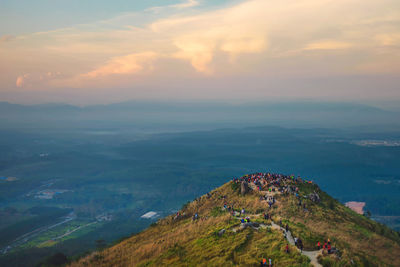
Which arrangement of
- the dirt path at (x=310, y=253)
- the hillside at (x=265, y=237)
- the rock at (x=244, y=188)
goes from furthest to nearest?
the rock at (x=244, y=188), the hillside at (x=265, y=237), the dirt path at (x=310, y=253)

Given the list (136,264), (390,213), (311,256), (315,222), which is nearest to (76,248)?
(136,264)

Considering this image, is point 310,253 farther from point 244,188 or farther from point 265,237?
point 244,188

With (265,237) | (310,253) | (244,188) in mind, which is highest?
(265,237)

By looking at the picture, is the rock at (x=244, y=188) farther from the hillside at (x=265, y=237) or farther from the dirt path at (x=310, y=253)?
the dirt path at (x=310, y=253)

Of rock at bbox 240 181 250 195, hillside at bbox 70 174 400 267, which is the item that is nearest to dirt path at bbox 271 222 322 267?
hillside at bbox 70 174 400 267

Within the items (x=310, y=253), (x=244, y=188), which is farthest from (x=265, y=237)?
(x=244, y=188)

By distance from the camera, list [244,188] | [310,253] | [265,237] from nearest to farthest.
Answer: [310,253] → [265,237] → [244,188]

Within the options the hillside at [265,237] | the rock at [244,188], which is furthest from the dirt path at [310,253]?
the rock at [244,188]

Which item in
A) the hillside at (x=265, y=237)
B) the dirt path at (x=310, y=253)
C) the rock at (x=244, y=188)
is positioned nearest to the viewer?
the dirt path at (x=310, y=253)

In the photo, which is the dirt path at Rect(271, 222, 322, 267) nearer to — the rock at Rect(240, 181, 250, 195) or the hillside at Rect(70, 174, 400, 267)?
the hillside at Rect(70, 174, 400, 267)
